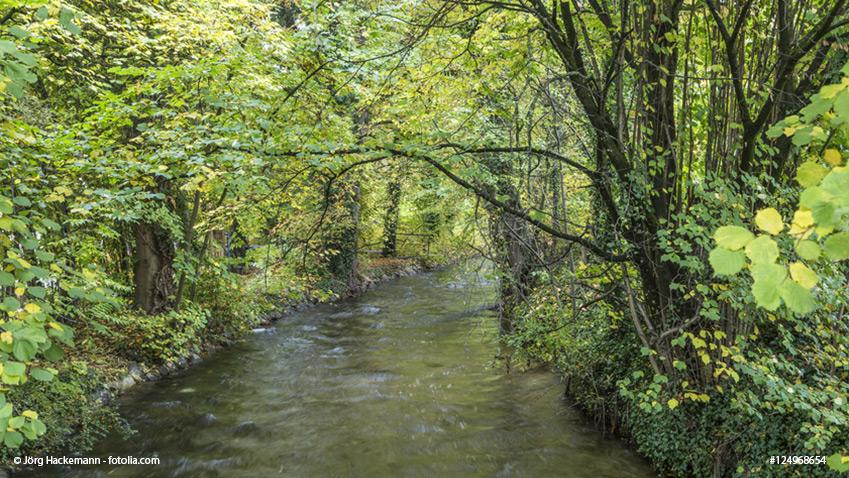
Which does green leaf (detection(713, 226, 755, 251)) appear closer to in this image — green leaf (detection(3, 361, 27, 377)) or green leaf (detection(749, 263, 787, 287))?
green leaf (detection(749, 263, 787, 287))

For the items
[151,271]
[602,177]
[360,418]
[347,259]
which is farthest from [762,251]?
[347,259]

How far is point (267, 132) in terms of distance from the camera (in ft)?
16.0

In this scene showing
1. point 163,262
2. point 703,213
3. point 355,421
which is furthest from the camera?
point 163,262

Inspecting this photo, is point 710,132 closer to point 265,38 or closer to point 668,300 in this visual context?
point 668,300

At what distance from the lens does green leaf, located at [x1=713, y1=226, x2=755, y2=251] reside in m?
1.29

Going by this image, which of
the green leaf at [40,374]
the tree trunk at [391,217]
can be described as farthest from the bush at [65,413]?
the tree trunk at [391,217]

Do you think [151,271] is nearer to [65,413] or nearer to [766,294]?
[65,413]

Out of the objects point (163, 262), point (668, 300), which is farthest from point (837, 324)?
point (163, 262)

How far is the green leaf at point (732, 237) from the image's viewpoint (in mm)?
1291

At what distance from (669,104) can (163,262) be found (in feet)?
29.1

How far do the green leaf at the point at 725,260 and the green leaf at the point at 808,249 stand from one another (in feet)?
0.41

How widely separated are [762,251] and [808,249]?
12 cm

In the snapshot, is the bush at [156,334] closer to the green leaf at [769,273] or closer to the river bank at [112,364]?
the river bank at [112,364]

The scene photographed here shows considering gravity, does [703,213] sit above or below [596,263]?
above
